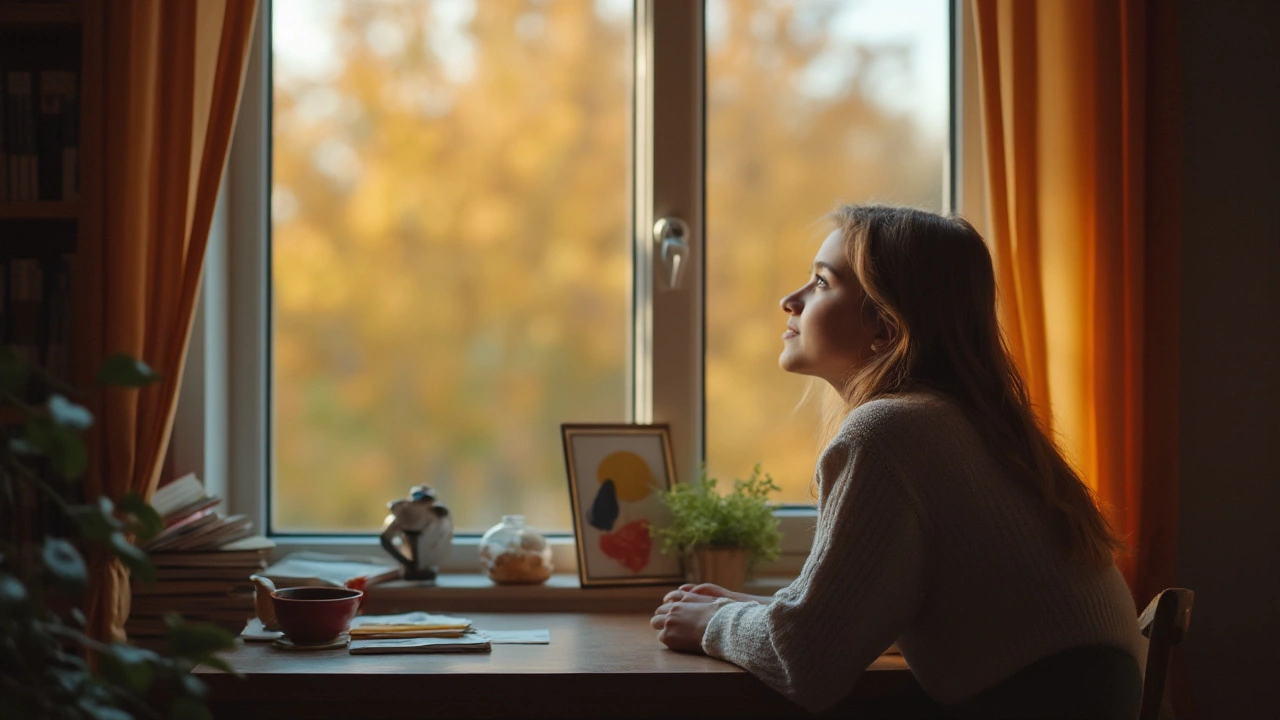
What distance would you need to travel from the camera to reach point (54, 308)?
1.82m

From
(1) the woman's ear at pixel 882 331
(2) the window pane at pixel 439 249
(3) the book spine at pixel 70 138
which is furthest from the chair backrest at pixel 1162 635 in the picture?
(3) the book spine at pixel 70 138

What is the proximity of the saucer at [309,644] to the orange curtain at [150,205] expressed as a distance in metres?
0.36

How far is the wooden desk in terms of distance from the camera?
135 cm

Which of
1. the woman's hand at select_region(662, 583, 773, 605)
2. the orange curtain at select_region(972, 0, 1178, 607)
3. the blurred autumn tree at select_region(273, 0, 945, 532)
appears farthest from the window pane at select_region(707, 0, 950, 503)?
the woman's hand at select_region(662, 583, 773, 605)

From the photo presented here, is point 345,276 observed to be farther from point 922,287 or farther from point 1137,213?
point 1137,213

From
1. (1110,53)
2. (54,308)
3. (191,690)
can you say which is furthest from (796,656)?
(54,308)

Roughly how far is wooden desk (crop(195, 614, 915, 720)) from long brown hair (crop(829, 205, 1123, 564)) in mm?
346

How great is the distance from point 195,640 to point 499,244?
155 centimetres

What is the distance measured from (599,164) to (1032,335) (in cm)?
92

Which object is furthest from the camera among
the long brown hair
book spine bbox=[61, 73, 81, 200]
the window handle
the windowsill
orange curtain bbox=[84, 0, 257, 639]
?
the window handle

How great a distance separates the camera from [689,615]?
4.99 feet

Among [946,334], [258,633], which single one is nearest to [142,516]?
[258,633]

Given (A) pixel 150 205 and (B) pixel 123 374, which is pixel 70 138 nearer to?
(A) pixel 150 205

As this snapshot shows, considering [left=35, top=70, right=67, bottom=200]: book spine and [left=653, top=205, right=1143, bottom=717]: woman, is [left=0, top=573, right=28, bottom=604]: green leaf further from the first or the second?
[left=35, top=70, right=67, bottom=200]: book spine
